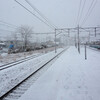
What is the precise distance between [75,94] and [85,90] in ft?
2.33

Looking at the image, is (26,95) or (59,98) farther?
(26,95)

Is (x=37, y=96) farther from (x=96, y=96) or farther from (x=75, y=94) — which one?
(x=96, y=96)

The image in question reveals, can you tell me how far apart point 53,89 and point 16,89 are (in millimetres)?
2210

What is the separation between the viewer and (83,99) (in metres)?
4.83

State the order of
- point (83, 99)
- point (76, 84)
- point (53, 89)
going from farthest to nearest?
point (76, 84) < point (53, 89) < point (83, 99)

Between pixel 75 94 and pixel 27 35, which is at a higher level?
pixel 27 35

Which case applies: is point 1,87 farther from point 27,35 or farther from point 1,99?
point 27,35

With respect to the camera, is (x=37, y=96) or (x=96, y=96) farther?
(x=37, y=96)

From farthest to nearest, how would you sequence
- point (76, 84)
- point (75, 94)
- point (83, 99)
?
point (76, 84)
point (75, 94)
point (83, 99)

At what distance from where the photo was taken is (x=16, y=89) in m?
6.45

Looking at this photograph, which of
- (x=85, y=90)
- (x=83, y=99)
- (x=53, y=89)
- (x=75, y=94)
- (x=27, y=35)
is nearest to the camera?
(x=83, y=99)

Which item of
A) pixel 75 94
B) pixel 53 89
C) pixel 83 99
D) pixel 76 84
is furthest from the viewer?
pixel 76 84

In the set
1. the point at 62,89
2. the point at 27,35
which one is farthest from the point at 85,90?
the point at 27,35

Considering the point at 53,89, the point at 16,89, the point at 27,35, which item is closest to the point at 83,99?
the point at 53,89
